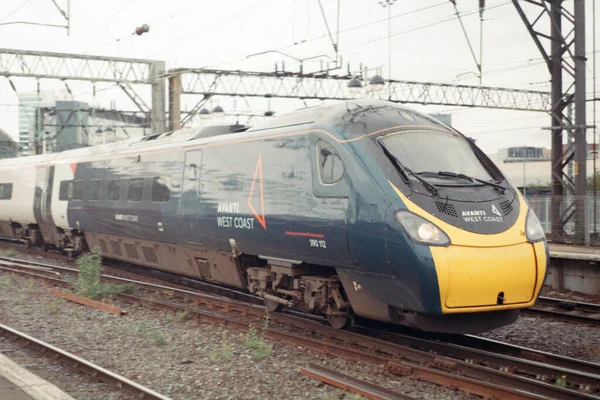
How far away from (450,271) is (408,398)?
1646 mm

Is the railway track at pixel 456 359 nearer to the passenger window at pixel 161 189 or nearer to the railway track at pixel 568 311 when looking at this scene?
the railway track at pixel 568 311

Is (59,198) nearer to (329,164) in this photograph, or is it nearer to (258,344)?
(258,344)

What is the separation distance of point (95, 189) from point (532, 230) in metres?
11.1

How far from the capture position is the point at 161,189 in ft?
43.4

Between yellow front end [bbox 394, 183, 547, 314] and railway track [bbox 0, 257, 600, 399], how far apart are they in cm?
64

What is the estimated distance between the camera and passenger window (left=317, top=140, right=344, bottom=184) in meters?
8.80

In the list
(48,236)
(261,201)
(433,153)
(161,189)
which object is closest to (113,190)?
(161,189)

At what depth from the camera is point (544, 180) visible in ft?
209

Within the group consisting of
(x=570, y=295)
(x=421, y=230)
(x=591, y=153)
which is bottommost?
(x=570, y=295)

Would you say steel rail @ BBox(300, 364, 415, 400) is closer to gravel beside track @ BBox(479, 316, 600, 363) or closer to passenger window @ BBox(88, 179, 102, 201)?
gravel beside track @ BBox(479, 316, 600, 363)

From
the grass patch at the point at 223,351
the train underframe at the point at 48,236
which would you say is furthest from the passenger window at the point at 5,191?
the grass patch at the point at 223,351

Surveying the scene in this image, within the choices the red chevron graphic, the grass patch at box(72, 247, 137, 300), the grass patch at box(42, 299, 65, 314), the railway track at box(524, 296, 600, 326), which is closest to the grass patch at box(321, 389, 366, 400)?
the red chevron graphic

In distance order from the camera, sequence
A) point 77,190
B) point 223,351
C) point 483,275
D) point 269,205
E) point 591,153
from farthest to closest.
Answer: point 591,153
point 77,190
point 269,205
point 223,351
point 483,275

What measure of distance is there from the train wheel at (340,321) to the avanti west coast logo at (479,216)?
226 centimetres
